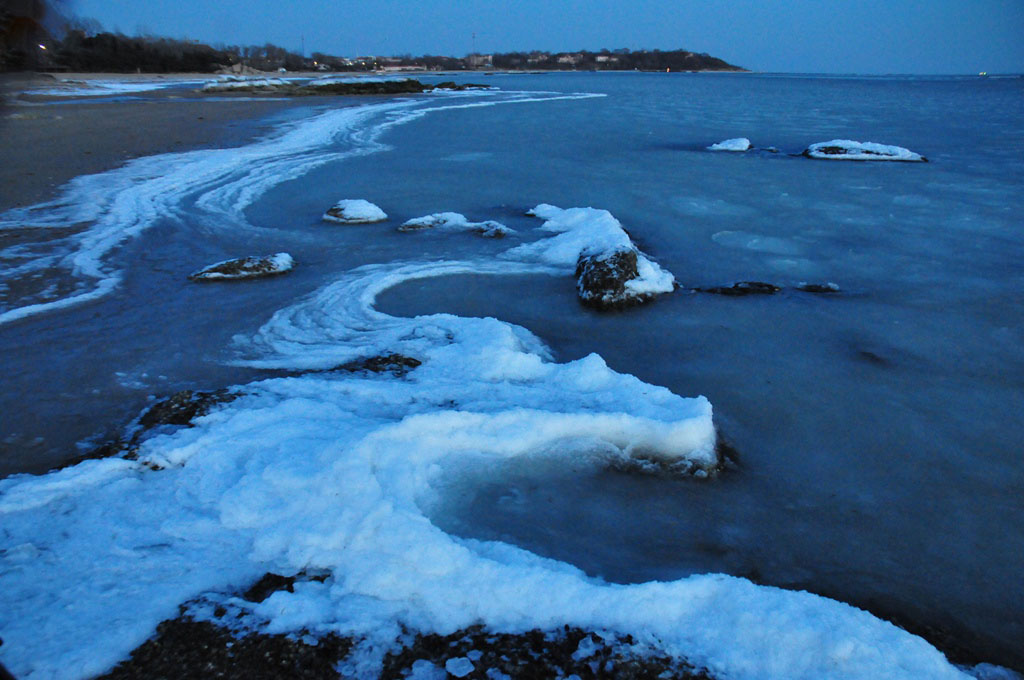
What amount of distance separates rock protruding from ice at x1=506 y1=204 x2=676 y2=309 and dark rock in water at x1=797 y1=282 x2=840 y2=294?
113 cm

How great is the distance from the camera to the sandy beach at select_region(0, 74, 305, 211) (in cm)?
934

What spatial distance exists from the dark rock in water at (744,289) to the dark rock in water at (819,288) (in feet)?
0.78

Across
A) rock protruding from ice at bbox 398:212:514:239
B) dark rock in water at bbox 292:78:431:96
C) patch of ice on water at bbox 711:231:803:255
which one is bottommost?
patch of ice on water at bbox 711:231:803:255

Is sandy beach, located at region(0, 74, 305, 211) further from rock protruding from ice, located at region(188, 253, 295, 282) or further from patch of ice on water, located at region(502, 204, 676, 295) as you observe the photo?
patch of ice on water, located at region(502, 204, 676, 295)

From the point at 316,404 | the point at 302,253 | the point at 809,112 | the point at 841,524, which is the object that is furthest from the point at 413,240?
the point at 809,112

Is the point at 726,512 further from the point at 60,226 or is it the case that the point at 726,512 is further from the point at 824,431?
the point at 60,226

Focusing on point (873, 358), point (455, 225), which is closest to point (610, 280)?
point (873, 358)

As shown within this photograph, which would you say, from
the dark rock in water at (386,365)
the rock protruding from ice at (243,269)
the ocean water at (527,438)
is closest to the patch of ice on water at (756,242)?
the ocean water at (527,438)

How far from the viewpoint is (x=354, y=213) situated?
24.1 ft

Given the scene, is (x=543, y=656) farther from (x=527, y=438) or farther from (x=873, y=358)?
(x=873, y=358)

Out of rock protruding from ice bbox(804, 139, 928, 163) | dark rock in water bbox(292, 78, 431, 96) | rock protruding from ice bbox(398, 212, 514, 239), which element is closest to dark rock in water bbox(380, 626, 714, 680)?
rock protruding from ice bbox(398, 212, 514, 239)

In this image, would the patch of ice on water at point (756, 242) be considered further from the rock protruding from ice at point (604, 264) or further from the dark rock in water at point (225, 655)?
the dark rock in water at point (225, 655)

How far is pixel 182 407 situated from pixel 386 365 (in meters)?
1.08

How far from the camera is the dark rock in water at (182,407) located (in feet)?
9.46
